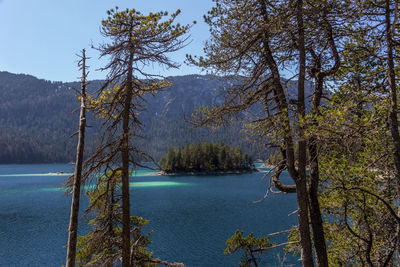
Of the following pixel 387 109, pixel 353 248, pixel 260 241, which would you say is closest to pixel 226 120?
pixel 387 109

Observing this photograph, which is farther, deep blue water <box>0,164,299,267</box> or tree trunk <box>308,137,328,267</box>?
deep blue water <box>0,164,299,267</box>

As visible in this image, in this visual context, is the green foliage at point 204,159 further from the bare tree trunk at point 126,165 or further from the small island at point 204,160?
the bare tree trunk at point 126,165

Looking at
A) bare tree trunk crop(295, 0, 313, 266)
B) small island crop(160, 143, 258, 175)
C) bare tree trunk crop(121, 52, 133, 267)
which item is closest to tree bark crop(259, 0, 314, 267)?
bare tree trunk crop(295, 0, 313, 266)

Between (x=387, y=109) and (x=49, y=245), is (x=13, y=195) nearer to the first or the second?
(x=49, y=245)

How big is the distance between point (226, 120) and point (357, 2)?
12.9ft

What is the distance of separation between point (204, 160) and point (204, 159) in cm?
35

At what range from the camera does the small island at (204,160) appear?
97.9m

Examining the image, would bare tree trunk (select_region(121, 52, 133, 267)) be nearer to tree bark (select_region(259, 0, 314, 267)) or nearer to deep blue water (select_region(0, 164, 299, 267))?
tree bark (select_region(259, 0, 314, 267))

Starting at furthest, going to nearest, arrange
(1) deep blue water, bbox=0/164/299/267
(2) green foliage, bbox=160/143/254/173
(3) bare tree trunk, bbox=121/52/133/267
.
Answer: (2) green foliage, bbox=160/143/254/173
(1) deep blue water, bbox=0/164/299/267
(3) bare tree trunk, bbox=121/52/133/267

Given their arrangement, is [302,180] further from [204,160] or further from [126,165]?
[204,160]

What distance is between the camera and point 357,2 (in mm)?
5906

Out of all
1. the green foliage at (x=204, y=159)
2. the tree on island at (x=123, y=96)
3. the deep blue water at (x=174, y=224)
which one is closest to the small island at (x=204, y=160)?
the green foliage at (x=204, y=159)

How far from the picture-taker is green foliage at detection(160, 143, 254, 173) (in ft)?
321

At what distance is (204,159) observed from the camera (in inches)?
3895
